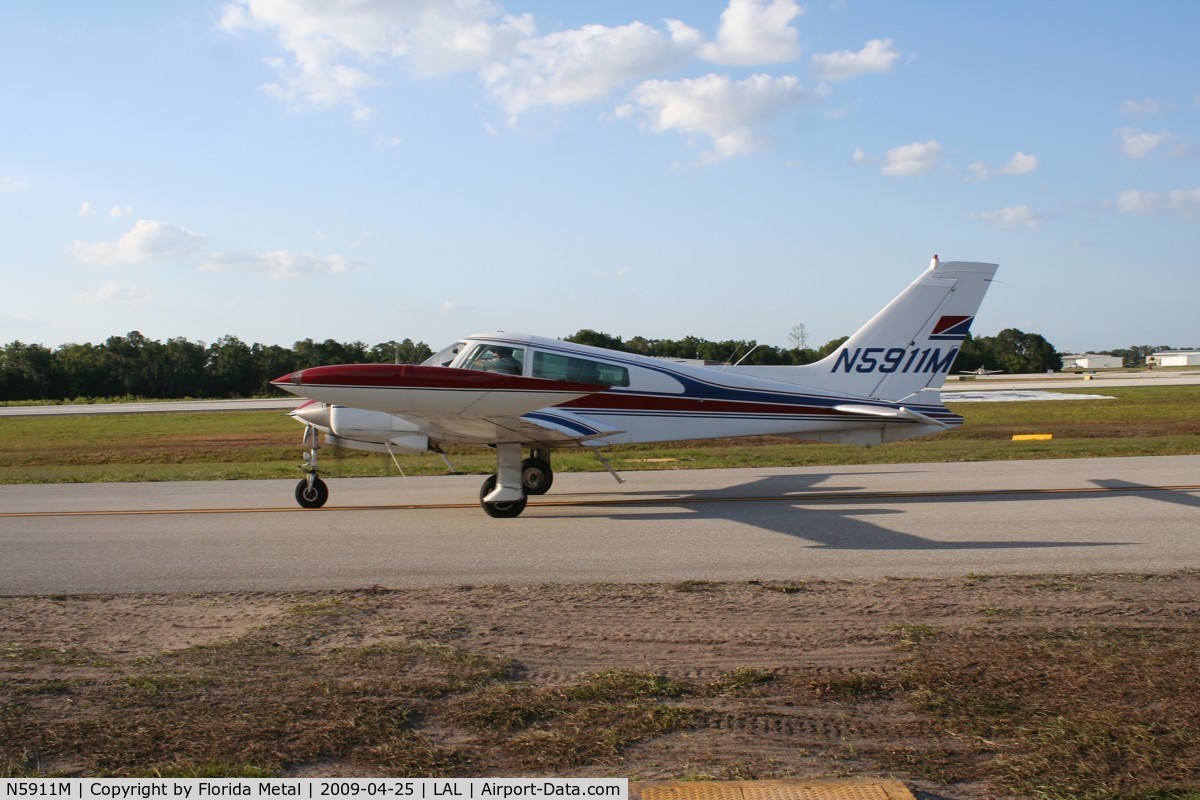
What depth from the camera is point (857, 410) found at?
529 inches

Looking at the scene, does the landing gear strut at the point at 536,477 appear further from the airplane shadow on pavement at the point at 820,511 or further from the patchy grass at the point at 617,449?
the patchy grass at the point at 617,449

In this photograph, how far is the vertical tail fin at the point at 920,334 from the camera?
13922 mm

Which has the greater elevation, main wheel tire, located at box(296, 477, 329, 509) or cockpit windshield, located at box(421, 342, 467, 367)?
cockpit windshield, located at box(421, 342, 467, 367)

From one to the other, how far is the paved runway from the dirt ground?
72 cm

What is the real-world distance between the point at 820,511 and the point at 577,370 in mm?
3833

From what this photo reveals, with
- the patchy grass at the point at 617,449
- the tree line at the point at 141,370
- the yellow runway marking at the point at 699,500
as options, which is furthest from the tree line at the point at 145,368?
the yellow runway marking at the point at 699,500

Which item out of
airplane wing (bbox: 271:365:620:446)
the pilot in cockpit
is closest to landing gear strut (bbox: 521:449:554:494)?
the pilot in cockpit

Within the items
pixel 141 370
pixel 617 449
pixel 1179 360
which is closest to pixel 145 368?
pixel 141 370

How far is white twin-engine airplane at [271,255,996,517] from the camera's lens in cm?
1230

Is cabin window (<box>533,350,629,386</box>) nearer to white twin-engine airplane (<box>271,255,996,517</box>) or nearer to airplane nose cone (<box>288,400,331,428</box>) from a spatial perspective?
white twin-engine airplane (<box>271,255,996,517</box>)

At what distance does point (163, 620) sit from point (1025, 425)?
2689 cm

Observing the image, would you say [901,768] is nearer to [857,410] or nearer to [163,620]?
[163,620]

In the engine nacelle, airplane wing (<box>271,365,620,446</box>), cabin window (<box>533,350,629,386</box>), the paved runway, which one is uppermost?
cabin window (<box>533,350,629,386</box>)
